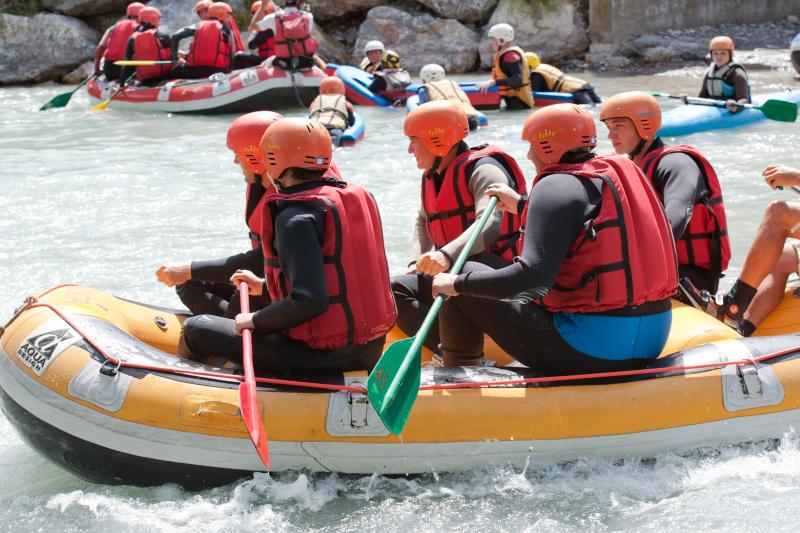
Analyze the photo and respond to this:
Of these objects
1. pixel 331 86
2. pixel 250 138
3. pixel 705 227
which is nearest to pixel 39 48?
pixel 331 86

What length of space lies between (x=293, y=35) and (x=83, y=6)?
595 centimetres

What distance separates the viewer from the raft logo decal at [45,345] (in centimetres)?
341

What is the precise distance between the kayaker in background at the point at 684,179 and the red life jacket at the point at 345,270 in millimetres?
1349

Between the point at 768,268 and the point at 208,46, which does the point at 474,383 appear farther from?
the point at 208,46

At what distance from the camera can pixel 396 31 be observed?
1596 centimetres

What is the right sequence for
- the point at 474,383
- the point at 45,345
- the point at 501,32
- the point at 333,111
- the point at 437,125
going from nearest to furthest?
the point at 474,383 < the point at 45,345 < the point at 437,125 < the point at 333,111 < the point at 501,32

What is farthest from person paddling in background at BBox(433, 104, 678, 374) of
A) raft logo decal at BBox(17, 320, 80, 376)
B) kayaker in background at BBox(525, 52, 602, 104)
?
kayaker in background at BBox(525, 52, 602, 104)

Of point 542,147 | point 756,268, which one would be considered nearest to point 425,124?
point 542,147

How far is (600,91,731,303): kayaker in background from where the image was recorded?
A: 397cm

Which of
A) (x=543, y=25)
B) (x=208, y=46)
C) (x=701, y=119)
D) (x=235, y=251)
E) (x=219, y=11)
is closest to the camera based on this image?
(x=235, y=251)

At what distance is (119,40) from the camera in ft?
42.2

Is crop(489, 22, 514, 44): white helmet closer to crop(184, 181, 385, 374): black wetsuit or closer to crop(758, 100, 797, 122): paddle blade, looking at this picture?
crop(758, 100, 797, 122): paddle blade

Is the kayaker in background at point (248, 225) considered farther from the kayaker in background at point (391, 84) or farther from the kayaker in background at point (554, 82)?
the kayaker in background at point (391, 84)

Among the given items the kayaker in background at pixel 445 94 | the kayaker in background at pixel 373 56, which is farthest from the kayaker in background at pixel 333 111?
the kayaker in background at pixel 373 56
